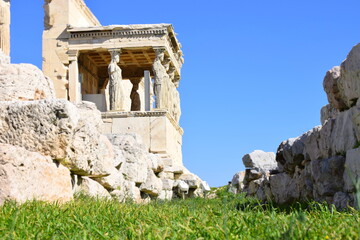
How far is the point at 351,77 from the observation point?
6051 mm

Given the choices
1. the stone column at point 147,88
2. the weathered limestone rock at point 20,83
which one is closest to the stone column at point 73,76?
the stone column at point 147,88

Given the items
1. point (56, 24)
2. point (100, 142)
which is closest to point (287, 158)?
point (100, 142)

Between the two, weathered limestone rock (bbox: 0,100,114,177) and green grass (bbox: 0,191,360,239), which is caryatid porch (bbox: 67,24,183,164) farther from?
green grass (bbox: 0,191,360,239)

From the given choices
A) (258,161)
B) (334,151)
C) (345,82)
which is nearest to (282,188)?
(334,151)

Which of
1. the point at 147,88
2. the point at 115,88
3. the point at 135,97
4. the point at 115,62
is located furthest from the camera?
the point at 135,97

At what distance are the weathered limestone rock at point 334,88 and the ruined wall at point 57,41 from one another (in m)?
19.1

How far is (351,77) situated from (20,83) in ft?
11.6

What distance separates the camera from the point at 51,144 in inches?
242

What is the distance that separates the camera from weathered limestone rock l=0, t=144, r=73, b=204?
17.8 ft

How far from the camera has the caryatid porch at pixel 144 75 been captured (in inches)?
901

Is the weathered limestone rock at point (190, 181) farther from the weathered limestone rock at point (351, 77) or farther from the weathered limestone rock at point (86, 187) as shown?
the weathered limestone rock at point (351, 77)

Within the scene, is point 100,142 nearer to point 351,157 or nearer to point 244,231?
point 351,157

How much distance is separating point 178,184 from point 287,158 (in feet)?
25.9

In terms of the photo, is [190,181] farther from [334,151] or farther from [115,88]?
[334,151]
